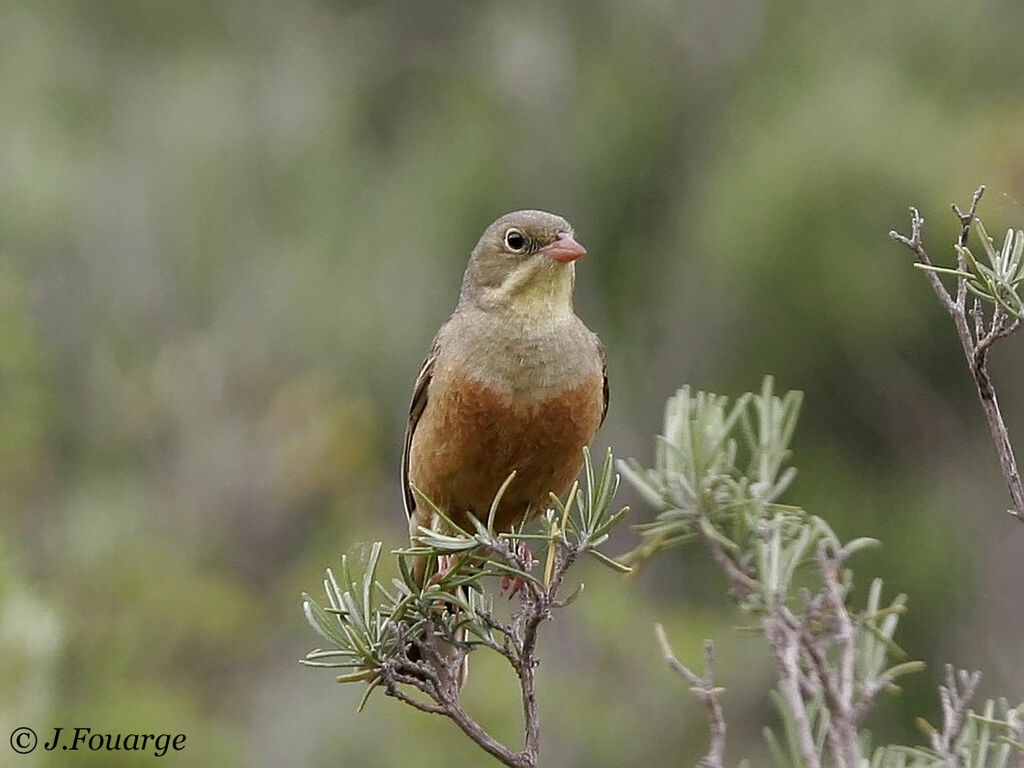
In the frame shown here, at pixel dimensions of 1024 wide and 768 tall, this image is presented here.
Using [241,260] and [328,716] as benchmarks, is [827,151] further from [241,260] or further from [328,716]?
[328,716]

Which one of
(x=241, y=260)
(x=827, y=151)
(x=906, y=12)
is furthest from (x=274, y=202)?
(x=906, y=12)

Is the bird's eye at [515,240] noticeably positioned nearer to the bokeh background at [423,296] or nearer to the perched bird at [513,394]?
the perched bird at [513,394]

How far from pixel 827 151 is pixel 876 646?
7.89 m

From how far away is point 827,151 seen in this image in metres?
10.2

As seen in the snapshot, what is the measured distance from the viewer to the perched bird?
401 centimetres

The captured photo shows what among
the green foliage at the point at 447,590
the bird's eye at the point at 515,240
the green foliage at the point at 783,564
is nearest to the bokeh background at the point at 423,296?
the bird's eye at the point at 515,240

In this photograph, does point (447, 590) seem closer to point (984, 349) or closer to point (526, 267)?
point (984, 349)

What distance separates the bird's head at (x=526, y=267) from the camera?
444cm

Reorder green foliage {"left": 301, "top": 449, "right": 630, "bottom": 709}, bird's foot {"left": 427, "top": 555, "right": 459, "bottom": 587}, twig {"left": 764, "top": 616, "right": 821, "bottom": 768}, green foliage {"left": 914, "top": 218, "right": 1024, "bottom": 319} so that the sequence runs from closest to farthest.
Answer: twig {"left": 764, "top": 616, "right": 821, "bottom": 768}
green foliage {"left": 914, "top": 218, "right": 1024, "bottom": 319}
green foliage {"left": 301, "top": 449, "right": 630, "bottom": 709}
bird's foot {"left": 427, "top": 555, "right": 459, "bottom": 587}

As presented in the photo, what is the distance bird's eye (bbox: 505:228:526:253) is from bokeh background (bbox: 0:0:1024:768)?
12.3 feet

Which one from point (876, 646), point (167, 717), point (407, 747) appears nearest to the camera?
point (876, 646)

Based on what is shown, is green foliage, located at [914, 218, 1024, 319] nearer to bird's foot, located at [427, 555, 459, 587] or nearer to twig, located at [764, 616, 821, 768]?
twig, located at [764, 616, 821, 768]

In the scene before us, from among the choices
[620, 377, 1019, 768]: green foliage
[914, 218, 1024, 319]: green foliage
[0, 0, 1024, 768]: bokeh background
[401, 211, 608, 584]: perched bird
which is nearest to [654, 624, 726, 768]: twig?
[620, 377, 1019, 768]: green foliage

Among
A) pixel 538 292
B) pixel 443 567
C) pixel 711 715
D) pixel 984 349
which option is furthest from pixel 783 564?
pixel 538 292
